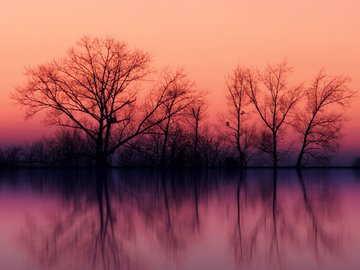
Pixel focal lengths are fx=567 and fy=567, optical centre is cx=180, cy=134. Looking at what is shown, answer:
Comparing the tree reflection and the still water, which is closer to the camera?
the still water

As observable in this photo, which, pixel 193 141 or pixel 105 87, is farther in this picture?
pixel 193 141

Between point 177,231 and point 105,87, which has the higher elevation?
point 105,87

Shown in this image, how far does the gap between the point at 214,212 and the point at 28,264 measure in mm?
4696

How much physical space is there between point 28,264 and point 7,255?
0.55 meters

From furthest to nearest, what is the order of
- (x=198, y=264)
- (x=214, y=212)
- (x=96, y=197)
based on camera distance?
(x=96, y=197)
(x=214, y=212)
(x=198, y=264)

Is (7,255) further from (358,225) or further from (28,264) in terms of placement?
(358,225)

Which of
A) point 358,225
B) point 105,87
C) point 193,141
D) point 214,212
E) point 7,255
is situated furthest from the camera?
point 193,141

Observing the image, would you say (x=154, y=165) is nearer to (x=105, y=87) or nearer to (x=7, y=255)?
(x=105, y=87)

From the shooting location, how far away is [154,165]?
1375 inches

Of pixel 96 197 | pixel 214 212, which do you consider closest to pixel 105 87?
pixel 96 197

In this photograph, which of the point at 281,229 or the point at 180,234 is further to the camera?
the point at 281,229

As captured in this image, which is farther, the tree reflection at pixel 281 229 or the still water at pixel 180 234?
the tree reflection at pixel 281 229

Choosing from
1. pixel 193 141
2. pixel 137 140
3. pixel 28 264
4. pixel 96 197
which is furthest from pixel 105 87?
pixel 28 264

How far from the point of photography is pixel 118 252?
223 inches
